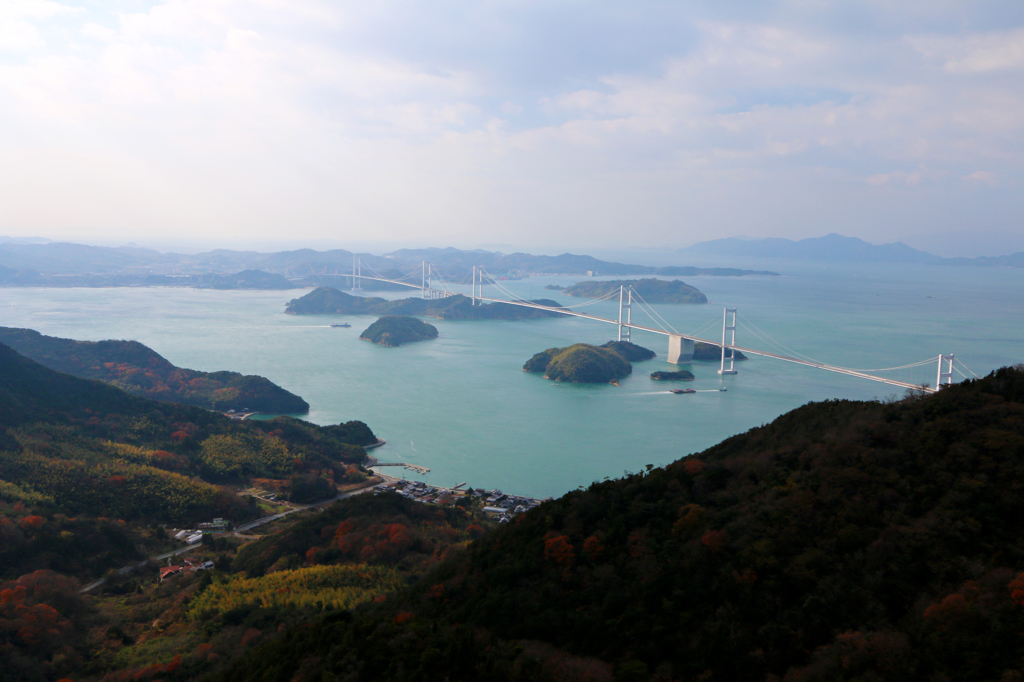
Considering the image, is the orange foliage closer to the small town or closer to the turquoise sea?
the small town

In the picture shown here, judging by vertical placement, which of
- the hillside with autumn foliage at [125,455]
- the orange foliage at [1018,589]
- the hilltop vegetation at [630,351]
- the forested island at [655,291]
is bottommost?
the hillside with autumn foliage at [125,455]

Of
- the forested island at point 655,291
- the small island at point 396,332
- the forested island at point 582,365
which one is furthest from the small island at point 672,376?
the forested island at point 655,291

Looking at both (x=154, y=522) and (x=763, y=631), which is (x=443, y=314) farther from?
(x=763, y=631)

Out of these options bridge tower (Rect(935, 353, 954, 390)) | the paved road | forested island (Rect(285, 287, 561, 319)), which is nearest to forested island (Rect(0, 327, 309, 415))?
the paved road

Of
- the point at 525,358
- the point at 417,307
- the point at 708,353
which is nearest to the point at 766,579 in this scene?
the point at 525,358

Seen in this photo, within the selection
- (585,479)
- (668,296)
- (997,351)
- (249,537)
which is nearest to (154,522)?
(249,537)

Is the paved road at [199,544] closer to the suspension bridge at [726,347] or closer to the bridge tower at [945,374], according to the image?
the suspension bridge at [726,347]
